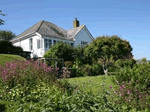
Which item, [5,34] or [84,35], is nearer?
[84,35]

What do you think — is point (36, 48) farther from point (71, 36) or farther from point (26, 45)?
point (71, 36)

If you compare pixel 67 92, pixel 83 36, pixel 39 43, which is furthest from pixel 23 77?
pixel 83 36

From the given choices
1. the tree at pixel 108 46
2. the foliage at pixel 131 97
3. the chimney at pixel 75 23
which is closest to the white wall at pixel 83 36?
the chimney at pixel 75 23

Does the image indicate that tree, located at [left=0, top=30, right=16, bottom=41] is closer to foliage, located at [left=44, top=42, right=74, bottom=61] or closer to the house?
the house

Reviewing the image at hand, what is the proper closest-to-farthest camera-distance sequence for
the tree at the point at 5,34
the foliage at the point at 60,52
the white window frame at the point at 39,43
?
the foliage at the point at 60,52
the white window frame at the point at 39,43
the tree at the point at 5,34

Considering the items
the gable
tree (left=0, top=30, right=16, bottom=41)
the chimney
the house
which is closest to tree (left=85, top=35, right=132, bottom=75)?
the house

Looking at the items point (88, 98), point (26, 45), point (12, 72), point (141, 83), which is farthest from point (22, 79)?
point (26, 45)

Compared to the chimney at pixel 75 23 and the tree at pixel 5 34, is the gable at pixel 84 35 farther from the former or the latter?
the tree at pixel 5 34

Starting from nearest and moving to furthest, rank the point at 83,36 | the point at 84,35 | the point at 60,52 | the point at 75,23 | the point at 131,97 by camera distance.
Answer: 1. the point at 131,97
2. the point at 60,52
3. the point at 83,36
4. the point at 84,35
5. the point at 75,23

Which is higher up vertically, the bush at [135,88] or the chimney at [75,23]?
the chimney at [75,23]

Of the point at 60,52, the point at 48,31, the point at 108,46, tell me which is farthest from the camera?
the point at 48,31

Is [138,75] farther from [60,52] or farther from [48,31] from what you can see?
[48,31]

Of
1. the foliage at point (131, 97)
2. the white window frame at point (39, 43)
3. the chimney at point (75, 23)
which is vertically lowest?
the foliage at point (131, 97)

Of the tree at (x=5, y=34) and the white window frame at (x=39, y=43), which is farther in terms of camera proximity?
the tree at (x=5, y=34)
